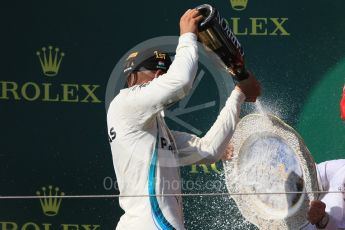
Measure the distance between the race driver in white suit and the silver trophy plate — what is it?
0.46 m

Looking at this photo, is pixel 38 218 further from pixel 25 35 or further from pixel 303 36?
pixel 303 36

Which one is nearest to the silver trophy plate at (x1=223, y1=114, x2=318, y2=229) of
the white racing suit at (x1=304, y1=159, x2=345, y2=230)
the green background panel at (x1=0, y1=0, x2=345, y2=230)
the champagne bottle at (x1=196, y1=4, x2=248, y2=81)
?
the white racing suit at (x1=304, y1=159, x2=345, y2=230)

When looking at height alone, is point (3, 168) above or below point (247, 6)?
below

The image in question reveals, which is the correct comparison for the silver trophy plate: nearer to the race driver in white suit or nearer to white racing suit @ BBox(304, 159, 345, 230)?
white racing suit @ BBox(304, 159, 345, 230)

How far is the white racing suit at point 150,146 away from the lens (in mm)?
3271

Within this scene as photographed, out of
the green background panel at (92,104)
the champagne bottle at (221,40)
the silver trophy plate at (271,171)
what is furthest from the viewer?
the green background panel at (92,104)

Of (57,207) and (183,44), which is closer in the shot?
(183,44)

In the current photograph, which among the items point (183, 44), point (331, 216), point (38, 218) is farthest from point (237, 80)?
point (38, 218)

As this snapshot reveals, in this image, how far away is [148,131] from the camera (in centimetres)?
340

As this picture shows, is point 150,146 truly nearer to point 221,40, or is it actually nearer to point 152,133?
point 152,133

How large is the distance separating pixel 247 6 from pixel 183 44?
1273mm

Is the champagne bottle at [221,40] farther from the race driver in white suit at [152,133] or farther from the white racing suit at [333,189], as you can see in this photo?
the white racing suit at [333,189]

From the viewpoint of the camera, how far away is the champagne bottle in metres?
3.41

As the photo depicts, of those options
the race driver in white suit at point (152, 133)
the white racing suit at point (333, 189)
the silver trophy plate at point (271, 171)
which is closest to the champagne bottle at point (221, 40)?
the race driver in white suit at point (152, 133)
